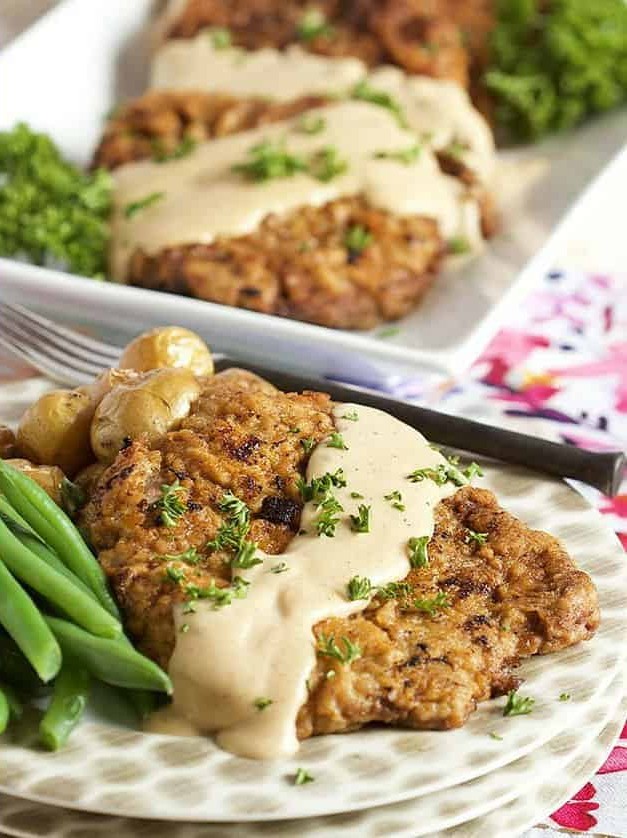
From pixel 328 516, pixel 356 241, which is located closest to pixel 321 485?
pixel 328 516

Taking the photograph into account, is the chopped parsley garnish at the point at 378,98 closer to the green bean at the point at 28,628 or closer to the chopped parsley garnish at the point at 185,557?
the chopped parsley garnish at the point at 185,557

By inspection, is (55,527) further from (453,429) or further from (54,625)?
(453,429)

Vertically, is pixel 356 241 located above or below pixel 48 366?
above

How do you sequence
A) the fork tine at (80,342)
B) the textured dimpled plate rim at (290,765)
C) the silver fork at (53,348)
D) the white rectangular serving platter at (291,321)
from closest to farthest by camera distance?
the textured dimpled plate rim at (290,765) → the silver fork at (53,348) → the fork tine at (80,342) → the white rectangular serving platter at (291,321)

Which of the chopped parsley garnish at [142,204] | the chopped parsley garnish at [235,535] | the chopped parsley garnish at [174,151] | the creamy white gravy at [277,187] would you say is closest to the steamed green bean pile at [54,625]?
the chopped parsley garnish at [235,535]

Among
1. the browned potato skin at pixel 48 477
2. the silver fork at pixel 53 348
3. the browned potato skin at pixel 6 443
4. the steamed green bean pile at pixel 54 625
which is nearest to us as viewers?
the steamed green bean pile at pixel 54 625

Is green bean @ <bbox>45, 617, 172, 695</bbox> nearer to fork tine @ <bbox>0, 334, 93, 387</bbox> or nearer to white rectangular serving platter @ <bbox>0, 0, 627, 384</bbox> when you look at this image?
fork tine @ <bbox>0, 334, 93, 387</bbox>

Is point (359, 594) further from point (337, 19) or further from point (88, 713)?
point (337, 19)
